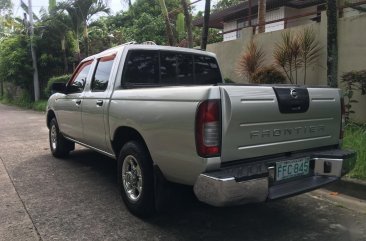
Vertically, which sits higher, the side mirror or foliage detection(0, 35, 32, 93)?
foliage detection(0, 35, 32, 93)

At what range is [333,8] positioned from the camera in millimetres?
7230

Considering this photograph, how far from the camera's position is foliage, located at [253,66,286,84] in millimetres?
9523

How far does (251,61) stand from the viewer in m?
10.3

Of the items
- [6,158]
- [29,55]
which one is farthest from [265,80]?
[29,55]

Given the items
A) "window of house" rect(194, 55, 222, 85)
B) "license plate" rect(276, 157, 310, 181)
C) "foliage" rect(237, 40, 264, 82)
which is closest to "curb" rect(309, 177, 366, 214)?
"license plate" rect(276, 157, 310, 181)

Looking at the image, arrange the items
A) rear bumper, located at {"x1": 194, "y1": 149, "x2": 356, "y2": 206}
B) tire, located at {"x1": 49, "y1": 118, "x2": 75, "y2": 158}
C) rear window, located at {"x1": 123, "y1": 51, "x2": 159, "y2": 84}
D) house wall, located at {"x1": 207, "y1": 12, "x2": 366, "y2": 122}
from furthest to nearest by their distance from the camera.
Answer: house wall, located at {"x1": 207, "y1": 12, "x2": 366, "y2": 122}, tire, located at {"x1": 49, "y1": 118, "x2": 75, "y2": 158}, rear window, located at {"x1": 123, "y1": 51, "x2": 159, "y2": 84}, rear bumper, located at {"x1": 194, "y1": 149, "x2": 356, "y2": 206}

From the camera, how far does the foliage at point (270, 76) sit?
952 cm

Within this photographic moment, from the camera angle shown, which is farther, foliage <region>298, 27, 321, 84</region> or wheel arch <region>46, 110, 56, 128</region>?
foliage <region>298, 27, 321, 84</region>

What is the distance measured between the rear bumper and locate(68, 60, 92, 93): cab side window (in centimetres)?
321

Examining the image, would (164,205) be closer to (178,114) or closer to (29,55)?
(178,114)

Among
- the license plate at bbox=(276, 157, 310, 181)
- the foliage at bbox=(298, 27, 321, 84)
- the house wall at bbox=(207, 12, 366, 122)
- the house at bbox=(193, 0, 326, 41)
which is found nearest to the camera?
the license plate at bbox=(276, 157, 310, 181)

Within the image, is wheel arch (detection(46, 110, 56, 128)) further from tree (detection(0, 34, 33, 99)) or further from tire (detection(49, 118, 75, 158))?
tree (detection(0, 34, 33, 99))

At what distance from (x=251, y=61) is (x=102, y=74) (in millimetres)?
5809

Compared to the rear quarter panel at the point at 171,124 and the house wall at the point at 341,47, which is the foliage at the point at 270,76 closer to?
the house wall at the point at 341,47
